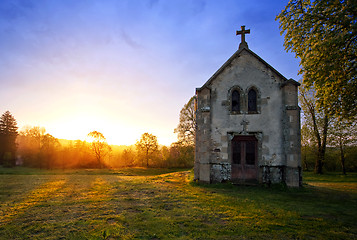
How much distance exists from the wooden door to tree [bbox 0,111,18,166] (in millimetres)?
44845

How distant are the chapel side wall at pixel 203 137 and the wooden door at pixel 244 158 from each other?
6.20ft

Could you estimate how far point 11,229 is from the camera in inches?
234

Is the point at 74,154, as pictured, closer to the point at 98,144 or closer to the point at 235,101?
the point at 98,144

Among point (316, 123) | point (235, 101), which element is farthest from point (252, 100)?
point (316, 123)

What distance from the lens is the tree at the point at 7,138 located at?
38188mm

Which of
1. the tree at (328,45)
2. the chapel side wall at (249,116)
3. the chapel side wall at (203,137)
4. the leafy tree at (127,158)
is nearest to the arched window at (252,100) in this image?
the chapel side wall at (249,116)

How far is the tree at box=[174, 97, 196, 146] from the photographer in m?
30.8

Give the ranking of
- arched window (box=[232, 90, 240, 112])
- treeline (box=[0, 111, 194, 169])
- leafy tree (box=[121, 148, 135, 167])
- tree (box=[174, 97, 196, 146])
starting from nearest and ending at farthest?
arched window (box=[232, 90, 240, 112]) → tree (box=[174, 97, 196, 146]) → treeline (box=[0, 111, 194, 169]) → leafy tree (box=[121, 148, 135, 167])

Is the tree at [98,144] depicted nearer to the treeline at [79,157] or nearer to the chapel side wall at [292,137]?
the treeline at [79,157]

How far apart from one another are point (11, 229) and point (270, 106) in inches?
592

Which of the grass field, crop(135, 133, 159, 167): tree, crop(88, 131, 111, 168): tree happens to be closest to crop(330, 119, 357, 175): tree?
the grass field

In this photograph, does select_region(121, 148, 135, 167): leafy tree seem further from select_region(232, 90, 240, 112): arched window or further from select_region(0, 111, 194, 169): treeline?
select_region(232, 90, 240, 112): arched window

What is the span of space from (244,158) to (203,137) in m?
3.35

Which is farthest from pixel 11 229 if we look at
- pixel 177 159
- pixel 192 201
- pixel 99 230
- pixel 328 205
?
pixel 177 159
